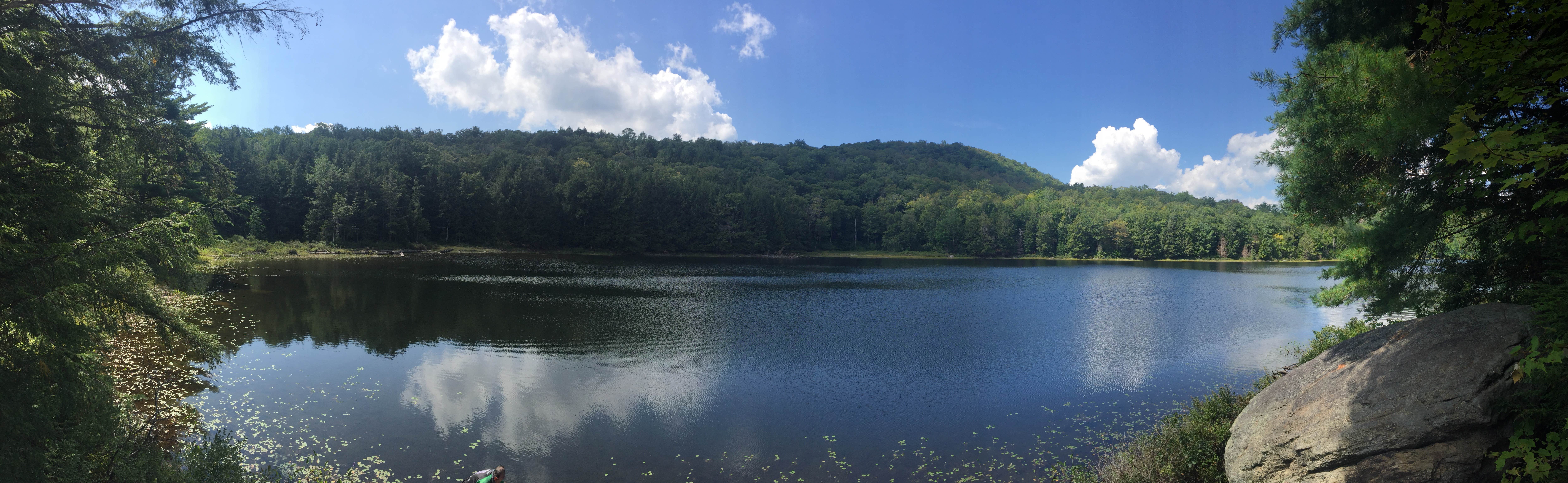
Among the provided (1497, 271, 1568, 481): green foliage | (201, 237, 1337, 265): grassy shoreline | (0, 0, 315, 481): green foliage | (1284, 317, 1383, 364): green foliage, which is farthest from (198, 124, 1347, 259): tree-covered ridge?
(1497, 271, 1568, 481): green foliage

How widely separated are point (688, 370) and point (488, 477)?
27.0 ft

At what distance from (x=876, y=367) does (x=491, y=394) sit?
964 cm

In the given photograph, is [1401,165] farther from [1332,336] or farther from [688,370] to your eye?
[688,370]

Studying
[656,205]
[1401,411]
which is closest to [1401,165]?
[1401,411]

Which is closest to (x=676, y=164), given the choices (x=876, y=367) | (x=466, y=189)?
(x=466, y=189)

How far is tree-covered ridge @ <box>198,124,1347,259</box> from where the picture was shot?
63.6m

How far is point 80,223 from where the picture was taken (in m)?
6.06

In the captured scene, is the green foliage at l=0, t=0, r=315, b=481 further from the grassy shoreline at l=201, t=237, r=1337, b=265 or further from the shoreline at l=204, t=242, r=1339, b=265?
the shoreline at l=204, t=242, r=1339, b=265

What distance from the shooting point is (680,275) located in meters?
46.7

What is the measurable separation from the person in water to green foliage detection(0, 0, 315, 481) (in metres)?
3.10

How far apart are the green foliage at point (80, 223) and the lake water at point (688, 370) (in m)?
3.73

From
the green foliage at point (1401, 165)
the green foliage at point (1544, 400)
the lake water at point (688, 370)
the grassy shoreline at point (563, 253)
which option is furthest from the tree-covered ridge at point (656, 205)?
the green foliage at point (1544, 400)

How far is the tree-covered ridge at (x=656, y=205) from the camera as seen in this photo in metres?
63.6

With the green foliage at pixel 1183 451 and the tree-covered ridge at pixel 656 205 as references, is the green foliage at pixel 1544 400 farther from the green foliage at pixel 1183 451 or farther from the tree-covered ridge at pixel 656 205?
the tree-covered ridge at pixel 656 205
